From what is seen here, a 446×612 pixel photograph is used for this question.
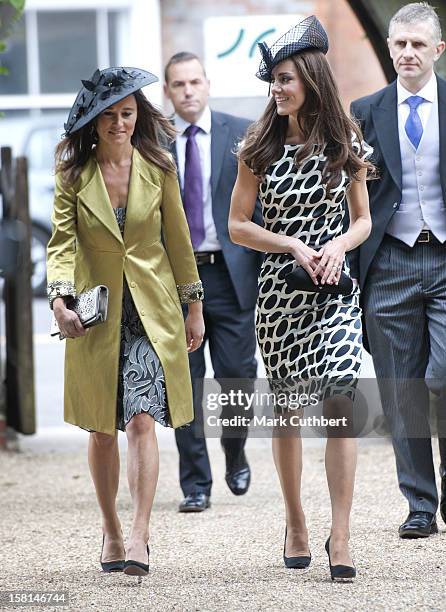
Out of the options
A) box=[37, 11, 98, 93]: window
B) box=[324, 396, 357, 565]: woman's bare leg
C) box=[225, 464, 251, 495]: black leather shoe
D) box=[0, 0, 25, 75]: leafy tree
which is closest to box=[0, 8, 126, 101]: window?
box=[37, 11, 98, 93]: window

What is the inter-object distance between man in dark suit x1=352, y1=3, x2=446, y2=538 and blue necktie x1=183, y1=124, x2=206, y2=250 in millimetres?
974

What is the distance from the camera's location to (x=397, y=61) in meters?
5.88

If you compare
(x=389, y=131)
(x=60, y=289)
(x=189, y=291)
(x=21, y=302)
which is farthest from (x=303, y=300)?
(x=21, y=302)

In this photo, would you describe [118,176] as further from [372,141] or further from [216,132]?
[216,132]

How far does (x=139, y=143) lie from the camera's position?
539cm

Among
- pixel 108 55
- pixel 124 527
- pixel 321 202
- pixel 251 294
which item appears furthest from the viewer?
pixel 108 55

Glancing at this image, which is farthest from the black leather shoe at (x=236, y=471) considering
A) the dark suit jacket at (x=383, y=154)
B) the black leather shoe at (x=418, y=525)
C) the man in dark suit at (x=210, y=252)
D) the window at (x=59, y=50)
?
the window at (x=59, y=50)

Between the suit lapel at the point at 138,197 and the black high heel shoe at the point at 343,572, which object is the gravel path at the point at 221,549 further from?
the suit lapel at the point at 138,197

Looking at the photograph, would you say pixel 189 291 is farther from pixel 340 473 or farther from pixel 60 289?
pixel 340 473

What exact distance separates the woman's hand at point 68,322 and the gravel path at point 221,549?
0.84 meters

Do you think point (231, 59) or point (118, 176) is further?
point (231, 59)

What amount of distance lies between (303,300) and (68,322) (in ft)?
2.53

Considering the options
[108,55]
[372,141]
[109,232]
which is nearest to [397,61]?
[372,141]

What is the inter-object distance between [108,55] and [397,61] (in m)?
10.1
